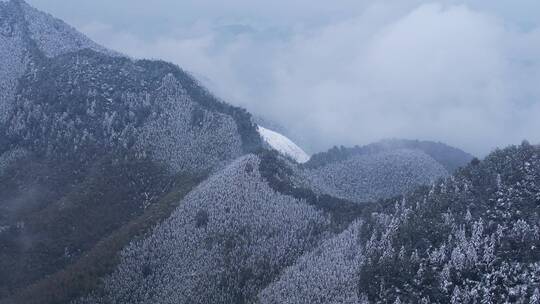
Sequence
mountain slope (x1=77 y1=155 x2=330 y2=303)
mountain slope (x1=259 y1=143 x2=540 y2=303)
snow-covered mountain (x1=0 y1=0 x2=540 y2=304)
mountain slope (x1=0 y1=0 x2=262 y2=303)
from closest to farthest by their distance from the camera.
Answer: mountain slope (x1=259 y1=143 x2=540 y2=303) < snow-covered mountain (x1=0 y1=0 x2=540 y2=304) < mountain slope (x1=77 y1=155 x2=330 y2=303) < mountain slope (x1=0 y1=0 x2=262 y2=303)

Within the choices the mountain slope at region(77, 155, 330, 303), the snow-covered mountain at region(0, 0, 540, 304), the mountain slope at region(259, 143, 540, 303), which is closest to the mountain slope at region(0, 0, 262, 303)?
the snow-covered mountain at region(0, 0, 540, 304)

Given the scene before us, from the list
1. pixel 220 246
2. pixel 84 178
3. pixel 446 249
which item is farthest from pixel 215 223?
pixel 446 249

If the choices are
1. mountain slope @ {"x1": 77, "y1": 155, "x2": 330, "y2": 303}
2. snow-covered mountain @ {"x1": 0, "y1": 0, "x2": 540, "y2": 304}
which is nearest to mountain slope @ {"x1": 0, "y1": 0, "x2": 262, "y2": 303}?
snow-covered mountain @ {"x1": 0, "y1": 0, "x2": 540, "y2": 304}

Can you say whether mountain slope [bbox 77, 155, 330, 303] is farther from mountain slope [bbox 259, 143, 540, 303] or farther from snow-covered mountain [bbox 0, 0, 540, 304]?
mountain slope [bbox 259, 143, 540, 303]

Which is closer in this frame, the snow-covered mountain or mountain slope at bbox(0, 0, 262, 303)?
the snow-covered mountain

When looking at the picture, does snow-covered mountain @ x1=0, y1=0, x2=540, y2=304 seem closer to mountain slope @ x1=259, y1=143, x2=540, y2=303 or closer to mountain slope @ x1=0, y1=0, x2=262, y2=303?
mountain slope @ x1=259, y1=143, x2=540, y2=303

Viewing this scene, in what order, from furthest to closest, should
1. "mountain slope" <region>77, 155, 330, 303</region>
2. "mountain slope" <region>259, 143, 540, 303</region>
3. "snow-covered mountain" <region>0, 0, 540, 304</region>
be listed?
"mountain slope" <region>77, 155, 330, 303</region>, "snow-covered mountain" <region>0, 0, 540, 304</region>, "mountain slope" <region>259, 143, 540, 303</region>

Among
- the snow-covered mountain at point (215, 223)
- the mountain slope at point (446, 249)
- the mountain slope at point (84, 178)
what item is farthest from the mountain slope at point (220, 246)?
the mountain slope at point (446, 249)

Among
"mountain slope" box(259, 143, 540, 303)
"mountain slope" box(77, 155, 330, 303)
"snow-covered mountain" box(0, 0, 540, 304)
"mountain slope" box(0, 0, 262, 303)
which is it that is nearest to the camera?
"mountain slope" box(259, 143, 540, 303)

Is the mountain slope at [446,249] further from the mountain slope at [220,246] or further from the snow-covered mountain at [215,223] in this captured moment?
the mountain slope at [220,246]

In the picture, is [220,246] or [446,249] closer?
[446,249]

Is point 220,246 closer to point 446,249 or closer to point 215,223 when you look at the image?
point 215,223

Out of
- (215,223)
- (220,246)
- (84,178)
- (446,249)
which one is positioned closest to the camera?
(446,249)
